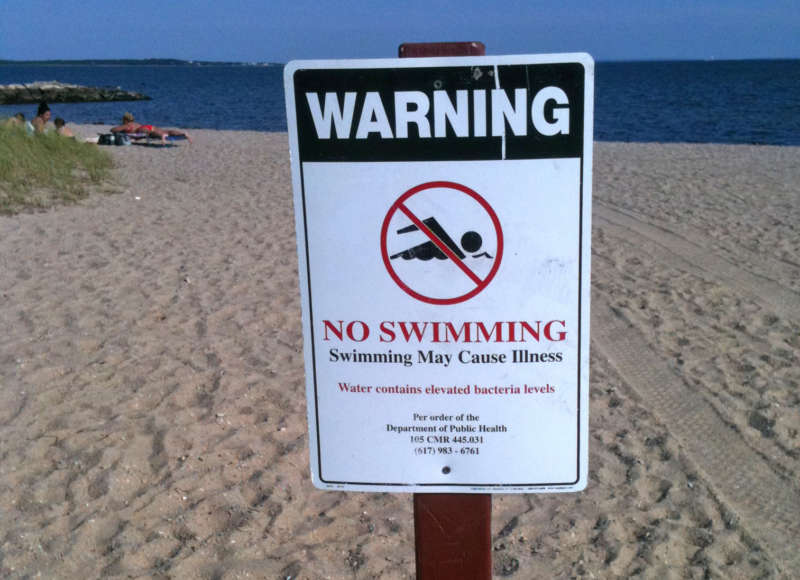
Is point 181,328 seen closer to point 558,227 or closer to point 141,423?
point 141,423

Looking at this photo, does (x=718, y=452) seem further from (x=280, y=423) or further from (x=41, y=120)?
(x=41, y=120)

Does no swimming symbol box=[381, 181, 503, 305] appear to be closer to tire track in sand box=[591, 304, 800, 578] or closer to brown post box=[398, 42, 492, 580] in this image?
brown post box=[398, 42, 492, 580]

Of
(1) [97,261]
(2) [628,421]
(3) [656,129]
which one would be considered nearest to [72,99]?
(3) [656,129]

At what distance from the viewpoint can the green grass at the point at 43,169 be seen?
33.4 feet

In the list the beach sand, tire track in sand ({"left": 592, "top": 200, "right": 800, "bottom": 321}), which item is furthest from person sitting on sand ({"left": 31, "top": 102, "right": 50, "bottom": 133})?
tire track in sand ({"left": 592, "top": 200, "right": 800, "bottom": 321})

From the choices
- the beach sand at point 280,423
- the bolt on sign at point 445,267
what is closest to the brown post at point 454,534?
the bolt on sign at point 445,267

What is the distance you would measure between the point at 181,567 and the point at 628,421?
2509mm

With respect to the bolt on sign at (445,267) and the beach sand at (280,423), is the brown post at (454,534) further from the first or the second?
the beach sand at (280,423)

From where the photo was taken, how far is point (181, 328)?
550cm

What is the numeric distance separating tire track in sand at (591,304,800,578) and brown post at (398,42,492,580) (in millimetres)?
2006

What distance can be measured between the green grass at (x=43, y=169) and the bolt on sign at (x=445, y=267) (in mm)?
9290

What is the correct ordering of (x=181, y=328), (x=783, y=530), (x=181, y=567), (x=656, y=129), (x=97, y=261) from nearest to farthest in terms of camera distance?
(x=181, y=567)
(x=783, y=530)
(x=181, y=328)
(x=97, y=261)
(x=656, y=129)

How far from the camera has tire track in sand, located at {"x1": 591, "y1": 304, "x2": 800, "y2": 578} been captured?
3213 mm

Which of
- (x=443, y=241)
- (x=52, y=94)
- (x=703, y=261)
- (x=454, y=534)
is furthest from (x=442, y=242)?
(x=52, y=94)
